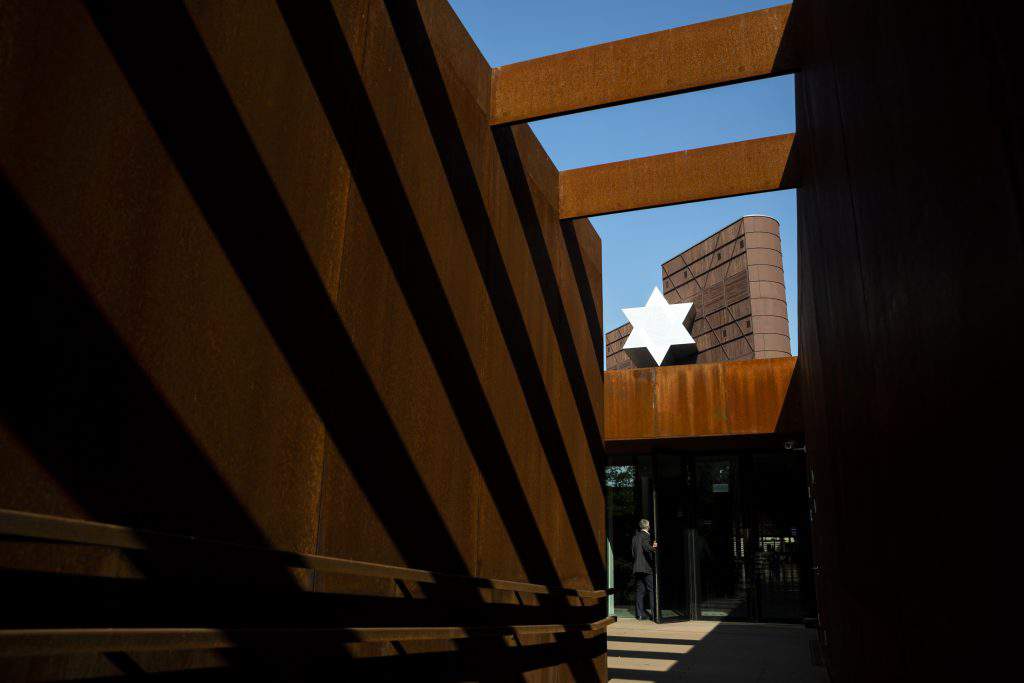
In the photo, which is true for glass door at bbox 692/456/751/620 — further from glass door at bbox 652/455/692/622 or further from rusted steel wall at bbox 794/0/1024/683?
rusted steel wall at bbox 794/0/1024/683

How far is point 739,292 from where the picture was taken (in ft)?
95.6

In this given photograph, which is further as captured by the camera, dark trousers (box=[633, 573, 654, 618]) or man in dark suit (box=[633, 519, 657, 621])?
dark trousers (box=[633, 573, 654, 618])

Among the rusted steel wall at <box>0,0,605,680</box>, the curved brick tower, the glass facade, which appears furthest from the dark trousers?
the curved brick tower

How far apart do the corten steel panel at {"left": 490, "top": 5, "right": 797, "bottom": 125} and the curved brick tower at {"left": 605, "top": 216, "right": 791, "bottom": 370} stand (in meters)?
22.6

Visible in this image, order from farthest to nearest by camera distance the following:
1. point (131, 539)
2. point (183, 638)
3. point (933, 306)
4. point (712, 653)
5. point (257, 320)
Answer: point (712, 653)
point (257, 320)
point (183, 638)
point (131, 539)
point (933, 306)

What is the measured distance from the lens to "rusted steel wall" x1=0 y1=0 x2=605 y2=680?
230 centimetres

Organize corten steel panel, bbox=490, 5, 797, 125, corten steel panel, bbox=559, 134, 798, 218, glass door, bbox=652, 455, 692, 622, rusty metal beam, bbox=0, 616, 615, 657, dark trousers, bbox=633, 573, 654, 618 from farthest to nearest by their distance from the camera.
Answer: glass door, bbox=652, 455, 692, 622, dark trousers, bbox=633, 573, 654, 618, corten steel panel, bbox=559, 134, 798, 218, corten steel panel, bbox=490, 5, 797, 125, rusty metal beam, bbox=0, 616, 615, 657

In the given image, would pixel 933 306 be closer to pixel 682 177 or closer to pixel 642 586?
pixel 682 177

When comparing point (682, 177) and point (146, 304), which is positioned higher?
point (682, 177)

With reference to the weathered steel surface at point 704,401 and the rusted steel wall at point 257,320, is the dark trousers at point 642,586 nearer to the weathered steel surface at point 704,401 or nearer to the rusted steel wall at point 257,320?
the weathered steel surface at point 704,401

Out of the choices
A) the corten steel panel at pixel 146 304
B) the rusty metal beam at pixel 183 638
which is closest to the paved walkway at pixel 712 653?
the rusty metal beam at pixel 183 638

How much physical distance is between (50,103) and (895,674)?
3.27 m

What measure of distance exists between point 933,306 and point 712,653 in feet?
32.4

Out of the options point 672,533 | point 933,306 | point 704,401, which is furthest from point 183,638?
point 672,533
